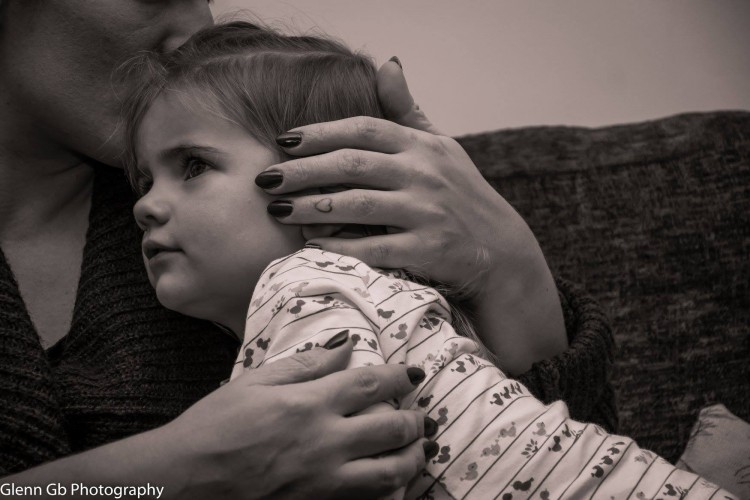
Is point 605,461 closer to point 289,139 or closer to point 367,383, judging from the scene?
point 367,383

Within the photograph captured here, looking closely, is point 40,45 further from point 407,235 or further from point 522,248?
point 522,248

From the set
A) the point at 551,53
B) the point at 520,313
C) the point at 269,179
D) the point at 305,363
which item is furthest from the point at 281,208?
the point at 551,53

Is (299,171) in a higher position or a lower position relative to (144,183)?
higher

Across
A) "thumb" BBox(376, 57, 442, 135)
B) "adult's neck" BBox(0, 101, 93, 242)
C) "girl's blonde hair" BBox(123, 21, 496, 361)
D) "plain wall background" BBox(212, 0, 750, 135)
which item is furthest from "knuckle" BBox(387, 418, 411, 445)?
"plain wall background" BBox(212, 0, 750, 135)

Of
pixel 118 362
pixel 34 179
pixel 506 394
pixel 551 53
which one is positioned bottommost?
pixel 118 362

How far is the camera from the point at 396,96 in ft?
3.73

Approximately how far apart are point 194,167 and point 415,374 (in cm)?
40

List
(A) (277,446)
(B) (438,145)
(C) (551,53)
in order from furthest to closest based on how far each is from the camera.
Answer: (C) (551,53) < (B) (438,145) < (A) (277,446)

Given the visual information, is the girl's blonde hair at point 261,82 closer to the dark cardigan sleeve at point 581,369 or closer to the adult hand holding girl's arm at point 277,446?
the dark cardigan sleeve at point 581,369

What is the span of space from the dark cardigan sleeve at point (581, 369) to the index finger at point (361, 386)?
1.05 ft

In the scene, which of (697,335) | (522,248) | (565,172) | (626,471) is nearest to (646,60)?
(565,172)

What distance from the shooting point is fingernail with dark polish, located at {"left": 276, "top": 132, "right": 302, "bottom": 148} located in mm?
983

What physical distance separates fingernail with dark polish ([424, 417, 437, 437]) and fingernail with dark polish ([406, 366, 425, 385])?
0.04 m

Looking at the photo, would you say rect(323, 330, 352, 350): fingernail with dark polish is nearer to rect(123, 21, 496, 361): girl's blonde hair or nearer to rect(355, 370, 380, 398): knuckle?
rect(355, 370, 380, 398): knuckle
